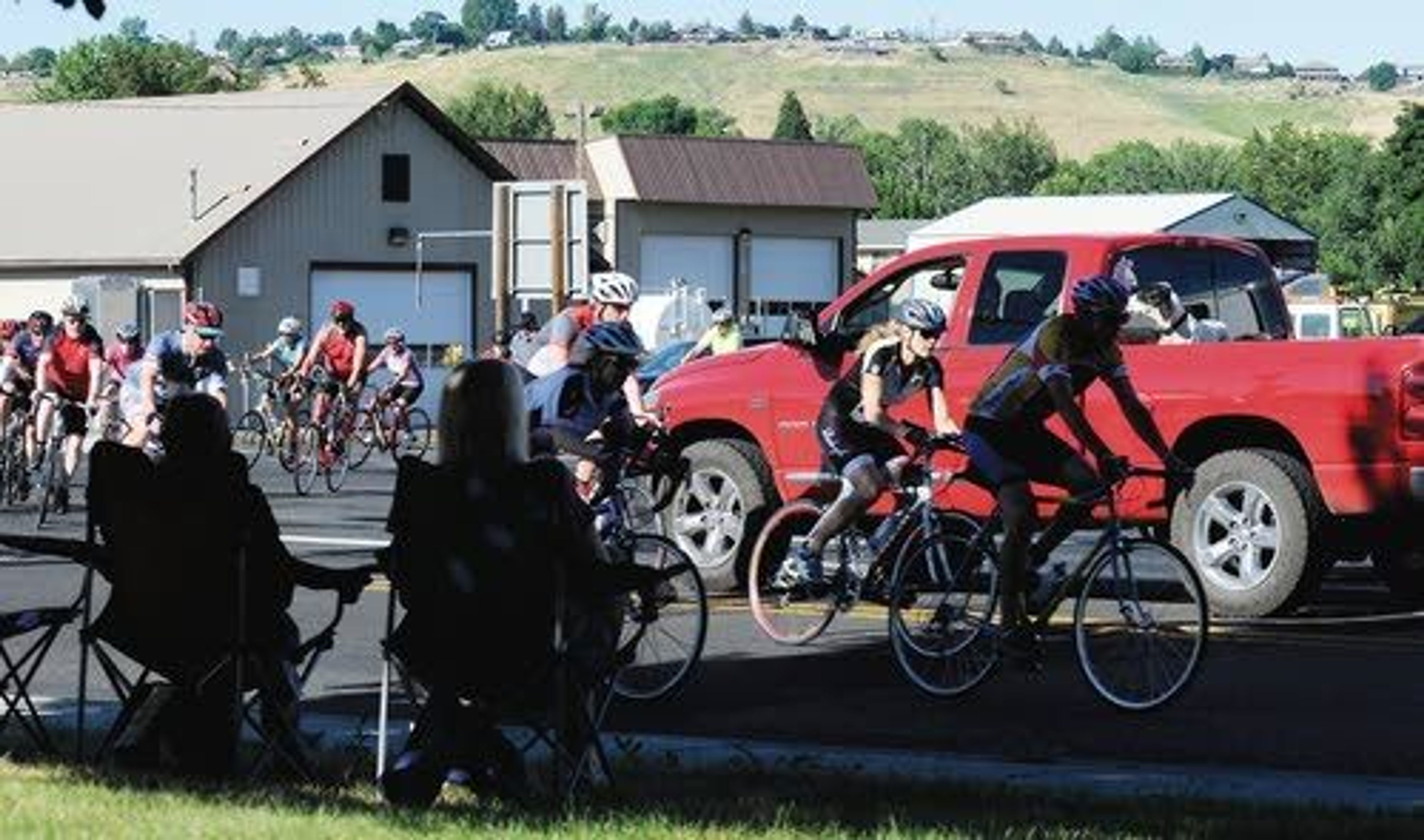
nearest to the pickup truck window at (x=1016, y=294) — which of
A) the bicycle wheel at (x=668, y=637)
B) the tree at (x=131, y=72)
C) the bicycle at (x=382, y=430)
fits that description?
the bicycle wheel at (x=668, y=637)

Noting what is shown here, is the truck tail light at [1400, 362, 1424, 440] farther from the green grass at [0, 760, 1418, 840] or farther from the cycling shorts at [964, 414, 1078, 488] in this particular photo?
the green grass at [0, 760, 1418, 840]

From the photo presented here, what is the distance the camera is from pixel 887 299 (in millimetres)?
18844

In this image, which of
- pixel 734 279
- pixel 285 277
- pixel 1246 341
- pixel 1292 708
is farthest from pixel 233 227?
pixel 1292 708

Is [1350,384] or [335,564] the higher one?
[1350,384]

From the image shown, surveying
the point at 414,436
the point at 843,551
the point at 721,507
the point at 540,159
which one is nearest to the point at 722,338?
the point at 414,436

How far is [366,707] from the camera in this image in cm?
1367

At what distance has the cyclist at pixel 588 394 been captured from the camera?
14859mm

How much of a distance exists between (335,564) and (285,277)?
1674 inches

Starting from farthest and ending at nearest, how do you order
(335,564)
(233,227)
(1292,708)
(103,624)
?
(233,227) < (335,564) < (1292,708) < (103,624)

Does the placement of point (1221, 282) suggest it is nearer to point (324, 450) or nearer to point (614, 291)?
point (614, 291)

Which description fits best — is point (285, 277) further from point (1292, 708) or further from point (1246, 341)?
point (1292, 708)

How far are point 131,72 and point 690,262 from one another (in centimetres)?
4139

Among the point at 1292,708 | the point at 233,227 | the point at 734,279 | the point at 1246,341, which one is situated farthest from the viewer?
the point at 734,279

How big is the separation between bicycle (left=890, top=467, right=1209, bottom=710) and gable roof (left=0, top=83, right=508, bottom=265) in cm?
4883
